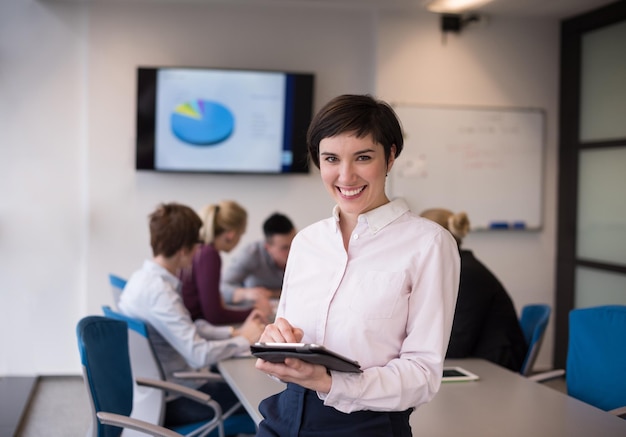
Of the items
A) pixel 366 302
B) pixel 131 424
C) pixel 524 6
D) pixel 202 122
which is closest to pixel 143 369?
pixel 131 424

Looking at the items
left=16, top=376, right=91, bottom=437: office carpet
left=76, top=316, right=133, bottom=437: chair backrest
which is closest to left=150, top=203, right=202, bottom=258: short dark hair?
left=76, top=316, right=133, bottom=437: chair backrest

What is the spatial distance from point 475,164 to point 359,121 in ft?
14.0

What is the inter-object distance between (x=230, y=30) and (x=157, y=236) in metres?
2.81

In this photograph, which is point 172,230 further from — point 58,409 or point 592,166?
point 592,166

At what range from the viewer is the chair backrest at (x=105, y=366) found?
2.28 m

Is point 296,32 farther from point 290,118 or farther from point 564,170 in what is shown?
point 564,170

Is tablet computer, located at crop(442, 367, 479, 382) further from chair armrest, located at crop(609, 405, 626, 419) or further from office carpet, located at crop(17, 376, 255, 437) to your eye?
office carpet, located at crop(17, 376, 255, 437)

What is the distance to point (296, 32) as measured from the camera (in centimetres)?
568

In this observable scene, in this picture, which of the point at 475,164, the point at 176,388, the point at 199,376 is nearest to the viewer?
the point at 176,388

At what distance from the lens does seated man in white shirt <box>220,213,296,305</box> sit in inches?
186

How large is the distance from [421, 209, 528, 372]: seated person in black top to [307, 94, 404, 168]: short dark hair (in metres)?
1.61

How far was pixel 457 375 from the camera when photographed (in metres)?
2.79

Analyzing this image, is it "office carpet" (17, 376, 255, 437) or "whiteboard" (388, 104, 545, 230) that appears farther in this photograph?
"whiteboard" (388, 104, 545, 230)

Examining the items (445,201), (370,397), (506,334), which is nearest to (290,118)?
(445,201)
